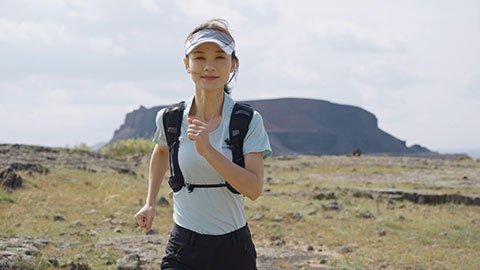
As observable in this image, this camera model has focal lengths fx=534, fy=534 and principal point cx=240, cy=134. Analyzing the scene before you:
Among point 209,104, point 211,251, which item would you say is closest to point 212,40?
point 209,104

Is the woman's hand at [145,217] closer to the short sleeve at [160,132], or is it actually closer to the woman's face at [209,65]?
the short sleeve at [160,132]

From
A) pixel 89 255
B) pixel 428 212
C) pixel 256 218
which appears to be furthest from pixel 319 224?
pixel 89 255

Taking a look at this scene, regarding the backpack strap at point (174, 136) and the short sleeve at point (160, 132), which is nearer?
the backpack strap at point (174, 136)

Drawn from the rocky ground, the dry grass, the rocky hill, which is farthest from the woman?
the rocky hill

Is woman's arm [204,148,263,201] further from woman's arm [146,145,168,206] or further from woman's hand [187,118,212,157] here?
woman's arm [146,145,168,206]

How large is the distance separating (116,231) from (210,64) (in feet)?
19.2

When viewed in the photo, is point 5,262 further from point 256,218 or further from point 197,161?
point 256,218

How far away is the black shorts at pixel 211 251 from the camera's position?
258cm

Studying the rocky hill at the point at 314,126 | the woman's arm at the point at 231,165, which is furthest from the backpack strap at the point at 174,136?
the rocky hill at the point at 314,126

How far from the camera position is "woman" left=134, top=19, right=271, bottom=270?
8.16 ft

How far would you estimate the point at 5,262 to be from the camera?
4742 mm

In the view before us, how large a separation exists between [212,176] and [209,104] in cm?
36

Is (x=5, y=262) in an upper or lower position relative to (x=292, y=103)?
lower

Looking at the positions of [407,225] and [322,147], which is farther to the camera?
[322,147]
